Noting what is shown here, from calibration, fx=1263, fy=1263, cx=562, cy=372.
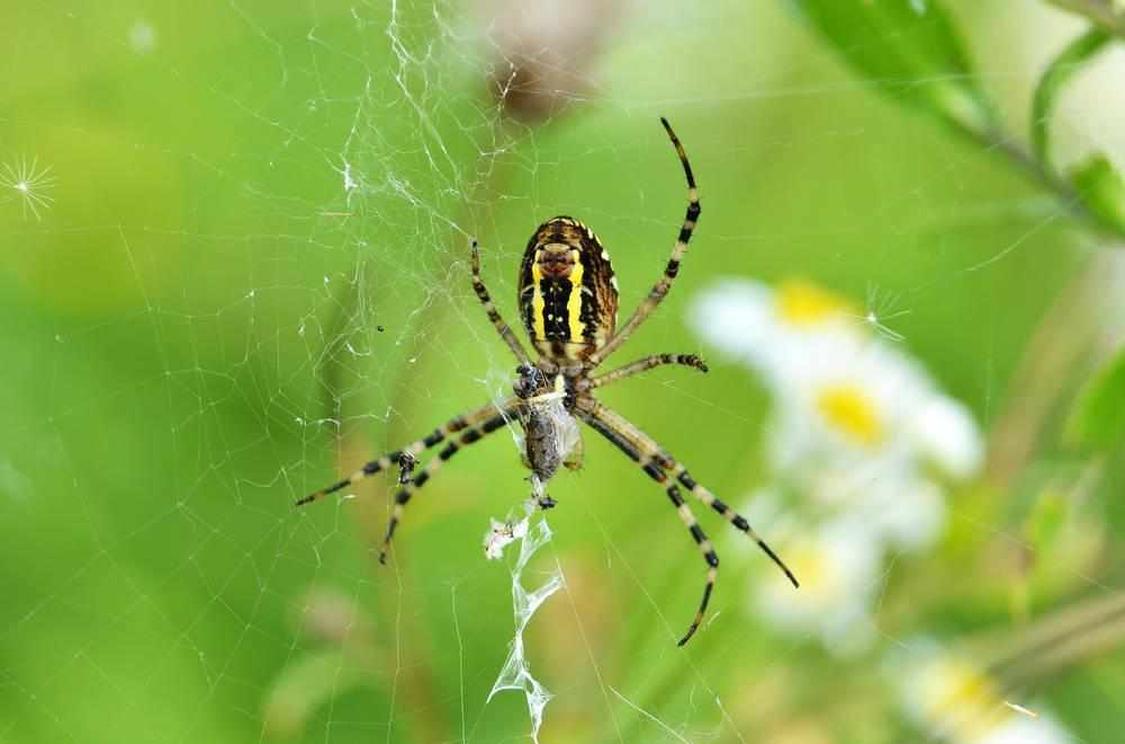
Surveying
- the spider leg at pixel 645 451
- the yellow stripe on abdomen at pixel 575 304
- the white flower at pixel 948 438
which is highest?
the spider leg at pixel 645 451

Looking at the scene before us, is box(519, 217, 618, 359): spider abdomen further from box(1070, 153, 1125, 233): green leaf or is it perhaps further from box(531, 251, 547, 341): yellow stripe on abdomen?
box(1070, 153, 1125, 233): green leaf

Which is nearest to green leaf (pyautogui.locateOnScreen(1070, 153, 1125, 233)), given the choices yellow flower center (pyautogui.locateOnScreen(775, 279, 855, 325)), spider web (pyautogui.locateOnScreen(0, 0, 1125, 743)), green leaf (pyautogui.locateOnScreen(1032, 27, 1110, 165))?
green leaf (pyautogui.locateOnScreen(1032, 27, 1110, 165))

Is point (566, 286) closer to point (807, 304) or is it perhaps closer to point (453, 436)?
point (453, 436)

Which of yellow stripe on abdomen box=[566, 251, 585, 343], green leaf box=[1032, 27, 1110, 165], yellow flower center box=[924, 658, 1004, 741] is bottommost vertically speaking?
yellow flower center box=[924, 658, 1004, 741]

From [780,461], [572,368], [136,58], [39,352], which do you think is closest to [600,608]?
[780,461]

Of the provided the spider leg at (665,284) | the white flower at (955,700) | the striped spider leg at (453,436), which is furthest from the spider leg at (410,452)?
the white flower at (955,700)

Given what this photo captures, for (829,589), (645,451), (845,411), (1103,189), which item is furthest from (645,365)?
(1103,189)

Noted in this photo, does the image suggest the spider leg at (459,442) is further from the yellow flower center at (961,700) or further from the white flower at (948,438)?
the yellow flower center at (961,700)
